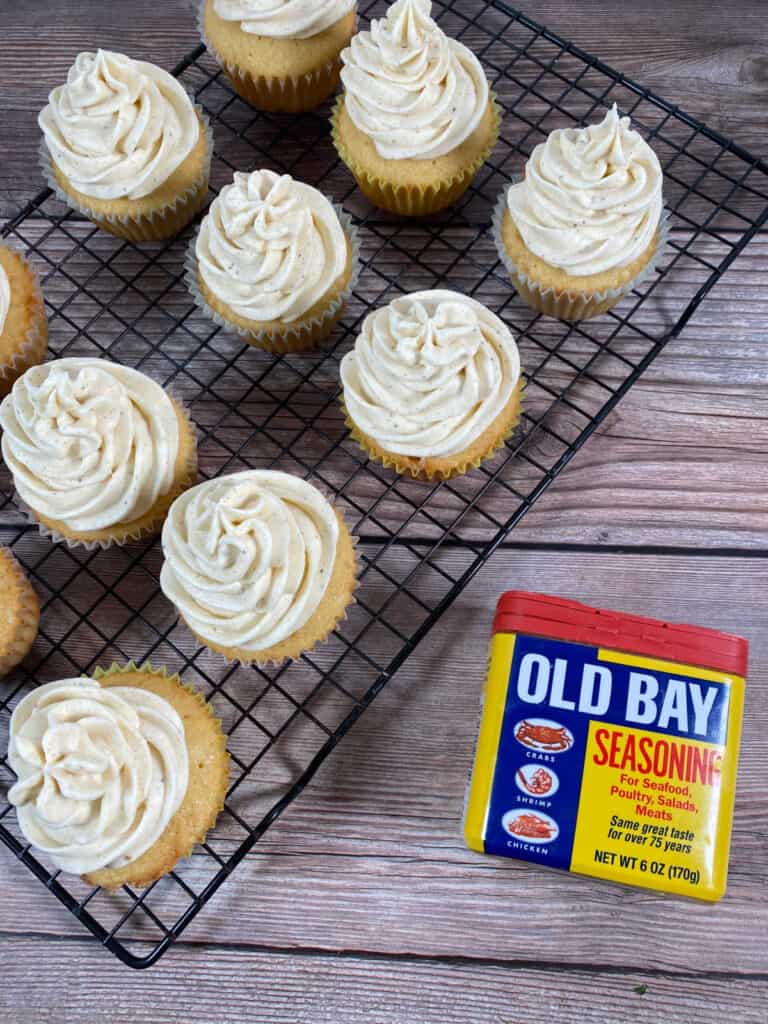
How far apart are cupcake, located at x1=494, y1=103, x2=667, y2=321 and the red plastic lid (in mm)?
792

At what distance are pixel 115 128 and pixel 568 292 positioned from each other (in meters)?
1.16

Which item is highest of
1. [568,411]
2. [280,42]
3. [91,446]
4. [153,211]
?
[280,42]

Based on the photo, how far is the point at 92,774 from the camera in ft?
5.86

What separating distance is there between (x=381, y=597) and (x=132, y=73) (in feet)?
4.60

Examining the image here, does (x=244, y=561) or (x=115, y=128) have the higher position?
(x=115, y=128)

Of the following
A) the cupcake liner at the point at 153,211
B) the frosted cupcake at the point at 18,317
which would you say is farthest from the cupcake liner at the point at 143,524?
the cupcake liner at the point at 153,211

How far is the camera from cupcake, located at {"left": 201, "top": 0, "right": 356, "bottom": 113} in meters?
2.39

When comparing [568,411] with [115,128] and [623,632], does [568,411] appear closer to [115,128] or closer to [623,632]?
[623,632]

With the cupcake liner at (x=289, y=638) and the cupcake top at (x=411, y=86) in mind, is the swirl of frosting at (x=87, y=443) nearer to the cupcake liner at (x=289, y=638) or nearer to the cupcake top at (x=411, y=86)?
the cupcake liner at (x=289, y=638)

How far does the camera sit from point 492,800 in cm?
191

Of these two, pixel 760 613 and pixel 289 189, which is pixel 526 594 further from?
pixel 289 189

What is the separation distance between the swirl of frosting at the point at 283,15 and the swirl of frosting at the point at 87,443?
3.22ft

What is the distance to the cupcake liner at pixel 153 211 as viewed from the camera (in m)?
2.45

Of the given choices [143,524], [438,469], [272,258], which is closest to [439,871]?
[438,469]
